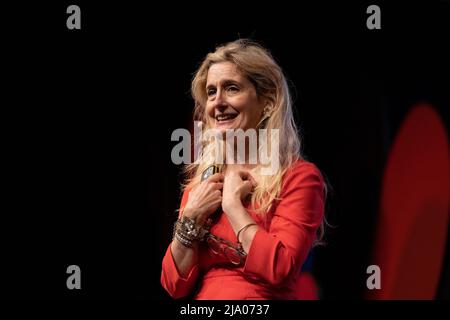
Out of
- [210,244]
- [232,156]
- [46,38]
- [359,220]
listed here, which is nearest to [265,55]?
[232,156]

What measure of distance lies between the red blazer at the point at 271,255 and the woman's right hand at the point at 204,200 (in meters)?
0.05

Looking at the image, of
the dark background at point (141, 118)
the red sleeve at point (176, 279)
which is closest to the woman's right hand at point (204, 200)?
the red sleeve at point (176, 279)

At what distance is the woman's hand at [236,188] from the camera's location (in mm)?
1612

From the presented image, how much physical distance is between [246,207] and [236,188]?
0.25 ft

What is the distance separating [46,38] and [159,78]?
1.72ft

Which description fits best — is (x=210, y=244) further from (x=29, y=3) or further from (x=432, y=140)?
(x=432, y=140)

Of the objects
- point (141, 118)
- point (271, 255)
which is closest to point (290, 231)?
point (271, 255)

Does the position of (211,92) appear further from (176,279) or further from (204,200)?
(176,279)

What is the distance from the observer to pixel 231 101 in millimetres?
1756

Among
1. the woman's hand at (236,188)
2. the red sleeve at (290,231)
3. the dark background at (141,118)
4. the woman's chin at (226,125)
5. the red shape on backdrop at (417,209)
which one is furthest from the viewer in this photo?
the red shape on backdrop at (417,209)

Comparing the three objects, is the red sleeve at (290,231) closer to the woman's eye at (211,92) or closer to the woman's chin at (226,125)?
the woman's chin at (226,125)

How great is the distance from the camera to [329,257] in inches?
108

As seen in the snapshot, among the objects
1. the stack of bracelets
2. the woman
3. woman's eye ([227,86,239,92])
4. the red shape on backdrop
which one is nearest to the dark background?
the red shape on backdrop

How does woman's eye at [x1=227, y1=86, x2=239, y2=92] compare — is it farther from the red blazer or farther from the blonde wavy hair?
→ the red blazer
